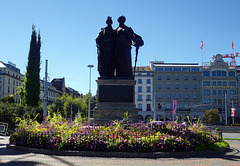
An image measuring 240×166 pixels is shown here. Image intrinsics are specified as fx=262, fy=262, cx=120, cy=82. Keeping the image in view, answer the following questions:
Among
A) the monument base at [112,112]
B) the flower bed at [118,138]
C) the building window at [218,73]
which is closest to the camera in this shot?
the flower bed at [118,138]

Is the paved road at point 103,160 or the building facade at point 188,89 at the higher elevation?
the building facade at point 188,89

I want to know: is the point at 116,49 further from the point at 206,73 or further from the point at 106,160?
the point at 206,73

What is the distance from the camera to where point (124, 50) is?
14.9 meters

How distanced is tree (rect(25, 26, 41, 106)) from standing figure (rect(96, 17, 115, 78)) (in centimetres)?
3247

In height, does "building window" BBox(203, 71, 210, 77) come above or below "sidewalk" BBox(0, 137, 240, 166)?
above

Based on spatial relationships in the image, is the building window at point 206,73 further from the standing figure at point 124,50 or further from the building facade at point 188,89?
the standing figure at point 124,50

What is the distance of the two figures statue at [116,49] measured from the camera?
14.9m

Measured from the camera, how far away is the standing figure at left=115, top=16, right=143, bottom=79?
14836mm

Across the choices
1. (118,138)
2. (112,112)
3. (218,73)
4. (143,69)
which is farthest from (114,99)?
(218,73)

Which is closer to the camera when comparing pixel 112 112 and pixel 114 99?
pixel 112 112

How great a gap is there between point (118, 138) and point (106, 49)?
6.51m

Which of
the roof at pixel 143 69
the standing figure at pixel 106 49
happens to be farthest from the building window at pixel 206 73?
the standing figure at pixel 106 49

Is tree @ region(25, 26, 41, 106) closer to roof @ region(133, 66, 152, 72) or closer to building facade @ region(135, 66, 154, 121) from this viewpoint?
building facade @ region(135, 66, 154, 121)

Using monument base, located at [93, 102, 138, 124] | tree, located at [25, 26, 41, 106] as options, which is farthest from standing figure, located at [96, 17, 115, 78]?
tree, located at [25, 26, 41, 106]
